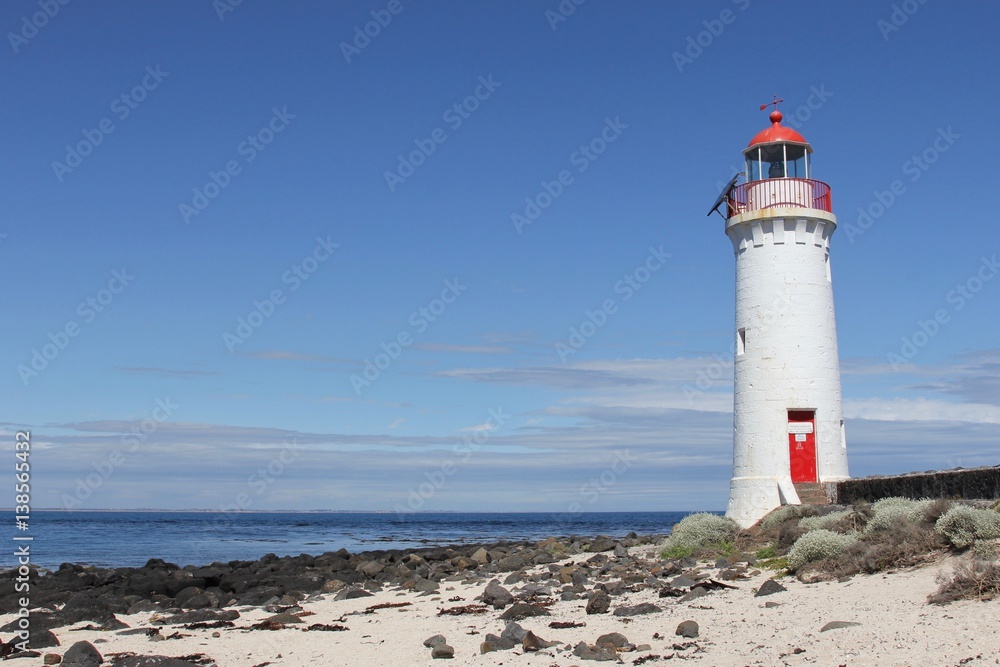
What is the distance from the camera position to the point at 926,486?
631 inches

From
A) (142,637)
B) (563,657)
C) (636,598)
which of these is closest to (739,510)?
(636,598)

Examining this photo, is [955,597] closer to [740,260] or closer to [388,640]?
[388,640]

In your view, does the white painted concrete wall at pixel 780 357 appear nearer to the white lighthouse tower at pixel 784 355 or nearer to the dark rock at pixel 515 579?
the white lighthouse tower at pixel 784 355

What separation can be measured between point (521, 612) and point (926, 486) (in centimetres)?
799

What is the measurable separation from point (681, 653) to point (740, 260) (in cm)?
1236

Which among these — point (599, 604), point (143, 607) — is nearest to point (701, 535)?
point (599, 604)

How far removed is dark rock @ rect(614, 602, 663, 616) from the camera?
1161 cm

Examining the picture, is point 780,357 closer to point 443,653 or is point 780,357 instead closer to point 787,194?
point 787,194

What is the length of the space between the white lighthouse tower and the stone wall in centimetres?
85

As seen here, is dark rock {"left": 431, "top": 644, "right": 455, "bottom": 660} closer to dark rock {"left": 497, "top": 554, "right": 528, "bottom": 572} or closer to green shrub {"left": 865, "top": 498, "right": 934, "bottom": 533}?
green shrub {"left": 865, "top": 498, "right": 934, "bottom": 533}

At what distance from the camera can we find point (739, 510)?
19.6 metres

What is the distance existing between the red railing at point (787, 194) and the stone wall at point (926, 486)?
6006 mm

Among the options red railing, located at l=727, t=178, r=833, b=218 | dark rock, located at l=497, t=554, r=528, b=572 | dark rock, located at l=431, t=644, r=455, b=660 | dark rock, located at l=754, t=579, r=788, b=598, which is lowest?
dark rock, located at l=431, t=644, r=455, b=660

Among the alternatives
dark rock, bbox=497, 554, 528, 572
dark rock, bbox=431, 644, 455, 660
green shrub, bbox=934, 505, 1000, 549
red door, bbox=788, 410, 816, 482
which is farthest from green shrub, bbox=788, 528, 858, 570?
dark rock, bbox=497, 554, 528, 572
